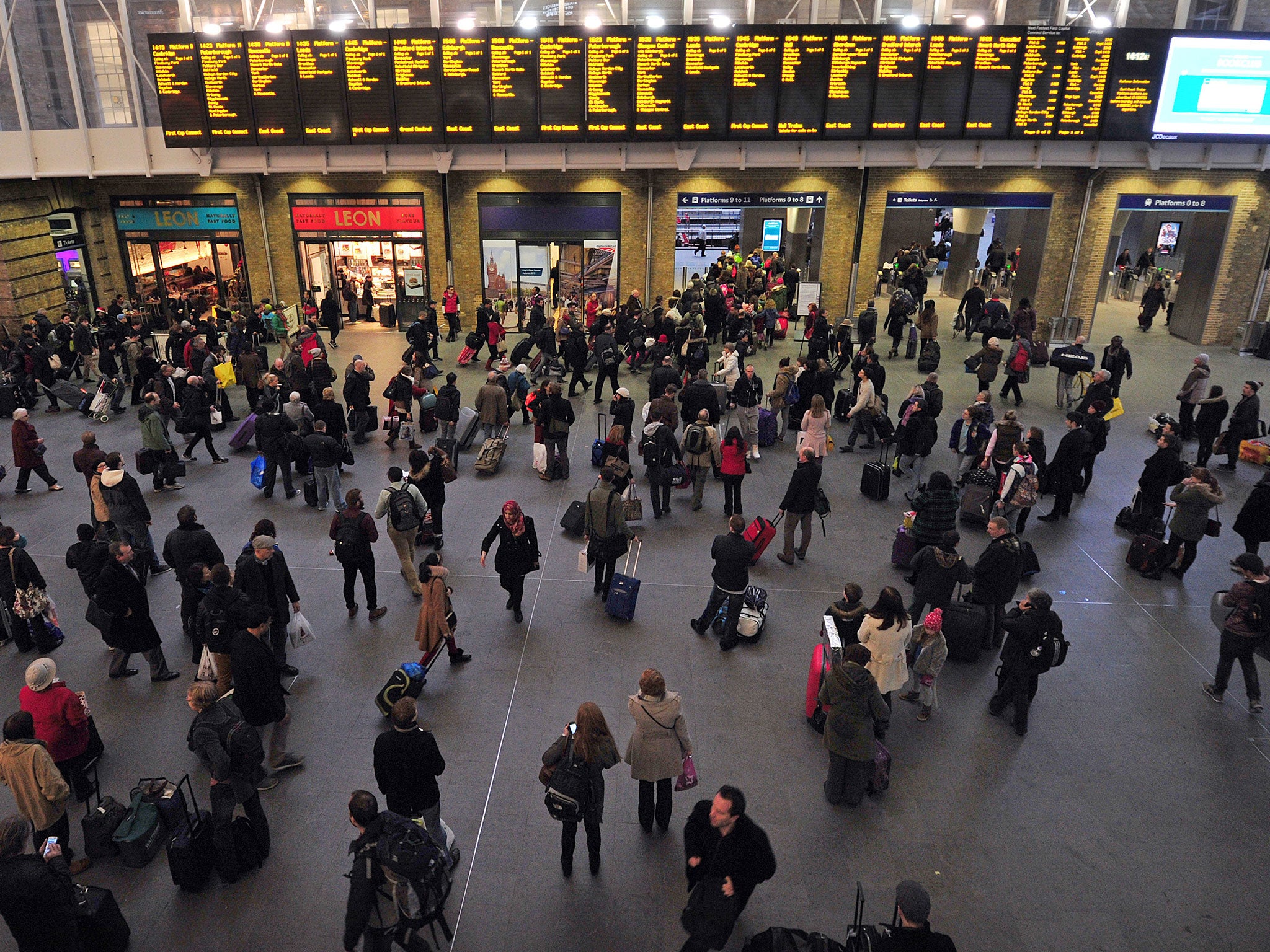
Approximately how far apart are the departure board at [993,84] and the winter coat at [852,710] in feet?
52.5

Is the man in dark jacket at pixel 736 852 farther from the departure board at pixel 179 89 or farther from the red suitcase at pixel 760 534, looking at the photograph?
the departure board at pixel 179 89

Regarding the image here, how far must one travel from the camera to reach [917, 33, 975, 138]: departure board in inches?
696

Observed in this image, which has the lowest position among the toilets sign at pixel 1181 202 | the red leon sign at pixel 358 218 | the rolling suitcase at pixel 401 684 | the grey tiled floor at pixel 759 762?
the grey tiled floor at pixel 759 762

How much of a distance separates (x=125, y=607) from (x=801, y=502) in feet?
23.5

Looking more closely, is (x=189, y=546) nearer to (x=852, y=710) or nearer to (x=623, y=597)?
(x=623, y=597)

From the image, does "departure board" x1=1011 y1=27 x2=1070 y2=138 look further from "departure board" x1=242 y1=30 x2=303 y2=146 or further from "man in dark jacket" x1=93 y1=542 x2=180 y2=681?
"man in dark jacket" x1=93 y1=542 x2=180 y2=681

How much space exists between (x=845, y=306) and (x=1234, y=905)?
1836 centimetres

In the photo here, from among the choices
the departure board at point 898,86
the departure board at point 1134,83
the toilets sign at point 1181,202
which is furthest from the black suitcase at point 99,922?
the toilets sign at point 1181,202

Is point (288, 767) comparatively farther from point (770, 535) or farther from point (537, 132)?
point (537, 132)

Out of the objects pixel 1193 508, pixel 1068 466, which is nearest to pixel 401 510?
pixel 1068 466

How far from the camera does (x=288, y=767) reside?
23.1 feet

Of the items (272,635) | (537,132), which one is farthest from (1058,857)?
(537,132)

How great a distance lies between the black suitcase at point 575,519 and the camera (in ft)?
35.2

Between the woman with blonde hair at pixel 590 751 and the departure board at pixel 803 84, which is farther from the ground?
the departure board at pixel 803 84
